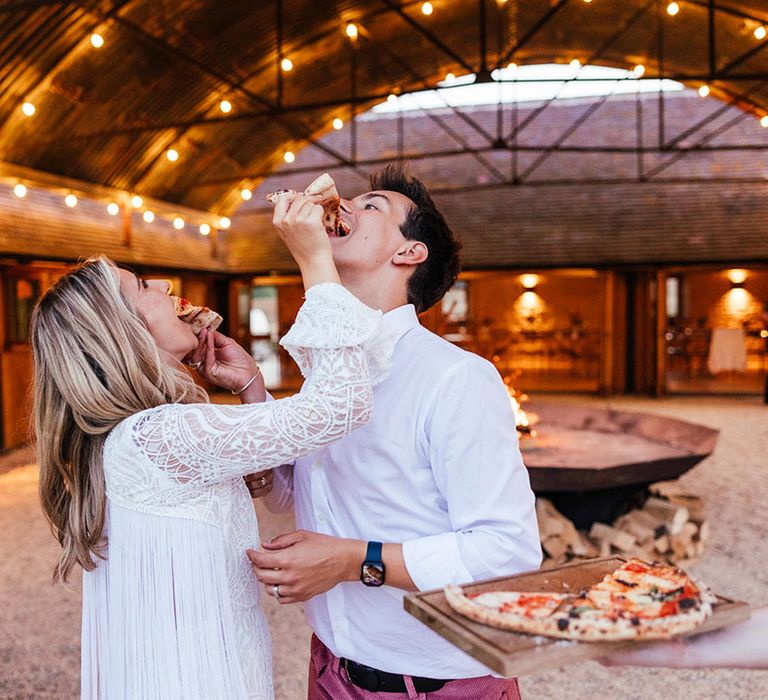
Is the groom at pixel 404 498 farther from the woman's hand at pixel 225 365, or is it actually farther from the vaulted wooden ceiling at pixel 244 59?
the vaulted wooden ceiling at pixel 244 59

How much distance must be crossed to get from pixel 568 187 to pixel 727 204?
133 inches

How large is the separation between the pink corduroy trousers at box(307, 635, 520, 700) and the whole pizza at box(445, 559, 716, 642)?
1.79 ft

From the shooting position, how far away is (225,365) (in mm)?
2055

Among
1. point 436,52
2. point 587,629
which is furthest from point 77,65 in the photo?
point 587,629

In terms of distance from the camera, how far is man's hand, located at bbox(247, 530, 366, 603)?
56.4 inches

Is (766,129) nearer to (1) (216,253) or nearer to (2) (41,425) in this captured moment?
(1) (216,253)

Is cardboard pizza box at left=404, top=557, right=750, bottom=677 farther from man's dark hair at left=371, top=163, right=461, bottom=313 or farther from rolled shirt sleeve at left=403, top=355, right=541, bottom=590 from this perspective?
man's dark hair at left=371, top=163, right=461, bottom=313

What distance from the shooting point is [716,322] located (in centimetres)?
1916

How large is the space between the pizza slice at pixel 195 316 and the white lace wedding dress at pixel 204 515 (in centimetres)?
36

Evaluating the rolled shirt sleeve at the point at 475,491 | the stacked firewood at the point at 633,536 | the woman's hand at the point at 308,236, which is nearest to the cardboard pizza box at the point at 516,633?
the rolled shirt sleeve at the point at 475,491

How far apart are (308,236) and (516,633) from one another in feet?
2.84

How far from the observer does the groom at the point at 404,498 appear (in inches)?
57.1

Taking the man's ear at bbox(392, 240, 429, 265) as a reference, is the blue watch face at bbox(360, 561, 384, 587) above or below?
below

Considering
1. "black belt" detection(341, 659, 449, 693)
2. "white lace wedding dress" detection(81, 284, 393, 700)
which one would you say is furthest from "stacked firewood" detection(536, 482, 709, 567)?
"white lace wedding dress" detection(81, 284, 393, 700)
